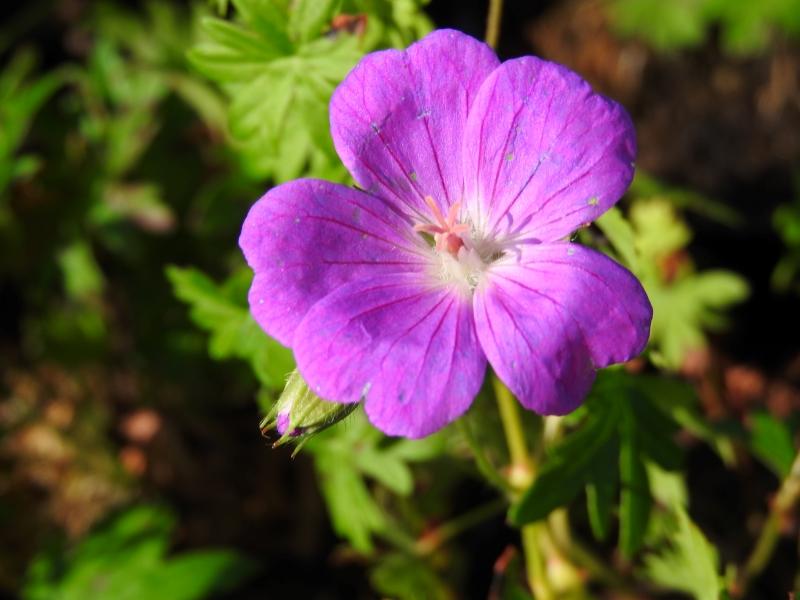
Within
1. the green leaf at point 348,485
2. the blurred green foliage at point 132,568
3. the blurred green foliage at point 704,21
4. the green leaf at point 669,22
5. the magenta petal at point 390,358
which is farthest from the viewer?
the green leaf at point 669,22

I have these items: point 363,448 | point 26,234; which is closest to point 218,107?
point 26,234

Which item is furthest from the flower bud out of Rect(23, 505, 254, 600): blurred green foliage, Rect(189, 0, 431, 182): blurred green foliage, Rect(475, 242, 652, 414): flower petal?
Rect(23, 505, 254, 600): blurred green foliage

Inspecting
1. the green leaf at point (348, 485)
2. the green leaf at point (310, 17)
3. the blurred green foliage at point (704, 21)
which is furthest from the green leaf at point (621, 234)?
the blurred green foliage at point (704, 21)

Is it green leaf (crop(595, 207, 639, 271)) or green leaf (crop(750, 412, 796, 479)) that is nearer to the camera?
green leaf (crop(595, 207, 639, 271))

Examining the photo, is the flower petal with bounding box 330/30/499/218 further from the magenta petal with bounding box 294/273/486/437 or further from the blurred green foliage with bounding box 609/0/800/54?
the blurred green foliage with bounding box 609/0/800/54

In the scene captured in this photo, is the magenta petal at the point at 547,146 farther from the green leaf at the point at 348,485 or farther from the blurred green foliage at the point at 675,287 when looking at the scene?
the blurred green foliage at the point at 675,287

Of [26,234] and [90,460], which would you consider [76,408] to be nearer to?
[90,460]

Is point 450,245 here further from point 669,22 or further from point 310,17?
point 669,22

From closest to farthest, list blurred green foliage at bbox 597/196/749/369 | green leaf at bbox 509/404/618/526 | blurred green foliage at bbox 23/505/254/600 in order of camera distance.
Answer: green leaf at bbox 509/404/618/526, blurred green foliage at bbox 23/505/254/600, blurred green foliage at bbox 597/196/749/369
